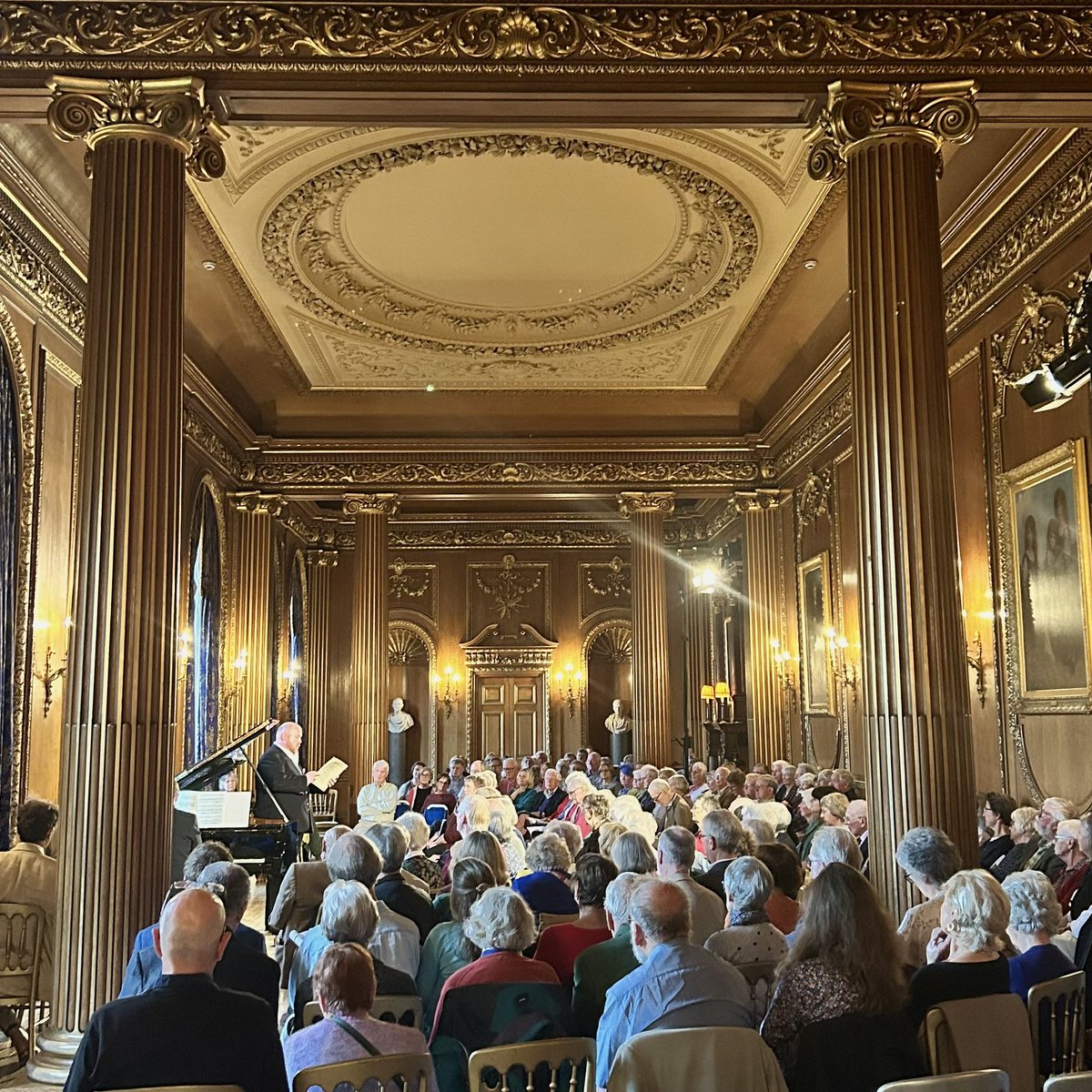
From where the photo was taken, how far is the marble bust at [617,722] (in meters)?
22.2

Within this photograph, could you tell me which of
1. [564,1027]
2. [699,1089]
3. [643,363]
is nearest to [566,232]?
[643,363]

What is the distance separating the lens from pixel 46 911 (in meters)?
6.04

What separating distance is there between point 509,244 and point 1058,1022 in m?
8.69

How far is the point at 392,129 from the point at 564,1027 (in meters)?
6.83

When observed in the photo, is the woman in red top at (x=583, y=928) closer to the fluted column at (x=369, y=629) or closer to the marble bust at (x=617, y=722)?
the fluted column at (x=369, y=629)

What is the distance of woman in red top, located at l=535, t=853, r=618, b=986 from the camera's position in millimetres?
4680

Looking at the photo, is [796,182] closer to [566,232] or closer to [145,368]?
[566,232]

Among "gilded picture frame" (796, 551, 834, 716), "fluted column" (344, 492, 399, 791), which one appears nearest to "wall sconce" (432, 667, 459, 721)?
"fluted column" (344, 492, 399, 791)

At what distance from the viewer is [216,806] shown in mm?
9328

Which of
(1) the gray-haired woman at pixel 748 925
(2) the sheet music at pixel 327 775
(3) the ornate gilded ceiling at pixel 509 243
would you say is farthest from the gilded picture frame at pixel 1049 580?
(2) the sheet music at pixel 327 775

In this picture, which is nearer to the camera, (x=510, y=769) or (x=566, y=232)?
(x=566, y=232)

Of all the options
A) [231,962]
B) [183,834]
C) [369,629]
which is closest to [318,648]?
[369,629]

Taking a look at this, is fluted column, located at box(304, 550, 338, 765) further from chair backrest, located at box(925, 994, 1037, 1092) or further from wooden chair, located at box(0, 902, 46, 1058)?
chair backrest, located at box(925, 994, 1037, 1092)

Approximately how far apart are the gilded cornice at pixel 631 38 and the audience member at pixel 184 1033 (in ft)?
15.5
